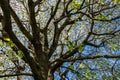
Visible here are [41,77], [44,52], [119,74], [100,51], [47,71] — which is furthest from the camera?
[100,51]

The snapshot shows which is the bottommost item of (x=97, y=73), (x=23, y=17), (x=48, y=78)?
(x=97, y=73)

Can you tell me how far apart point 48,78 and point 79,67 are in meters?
2.74

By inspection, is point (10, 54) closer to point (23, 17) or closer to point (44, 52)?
point (44, 52)

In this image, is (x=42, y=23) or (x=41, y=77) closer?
(x=41, y=77)

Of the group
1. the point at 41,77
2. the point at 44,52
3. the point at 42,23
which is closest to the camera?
the point at 41,77

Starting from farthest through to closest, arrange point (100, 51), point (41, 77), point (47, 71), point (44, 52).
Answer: point (100, 51) < point (44, 52) < point (47, 71) < point (41, 77)

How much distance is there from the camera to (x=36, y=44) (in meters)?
10.6

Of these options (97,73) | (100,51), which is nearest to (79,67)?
(97,73)

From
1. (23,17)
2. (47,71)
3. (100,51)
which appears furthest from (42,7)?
(47,71)

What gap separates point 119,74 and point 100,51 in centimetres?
224

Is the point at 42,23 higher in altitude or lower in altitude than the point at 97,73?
higher

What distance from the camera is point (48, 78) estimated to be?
10633mm

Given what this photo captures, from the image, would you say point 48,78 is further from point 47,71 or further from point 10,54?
point 10,54

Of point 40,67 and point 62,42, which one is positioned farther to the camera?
point 62,42
